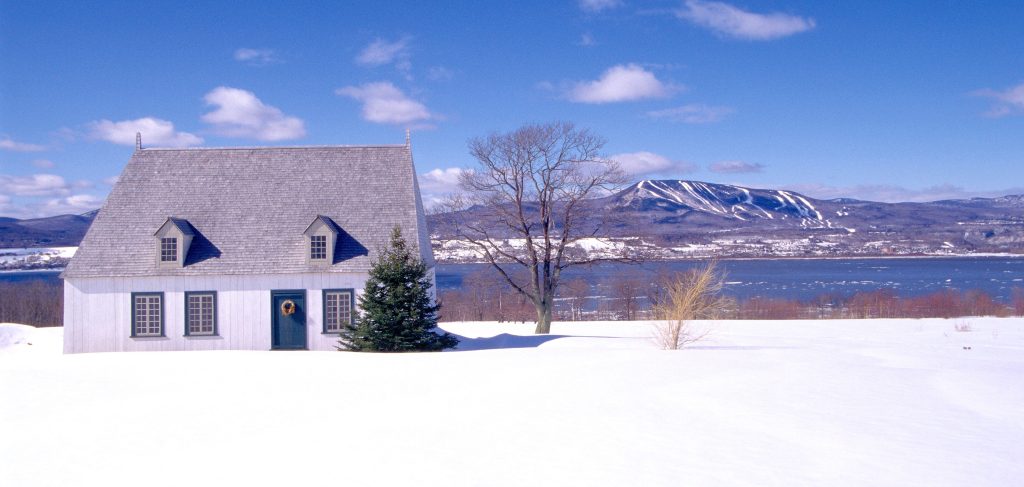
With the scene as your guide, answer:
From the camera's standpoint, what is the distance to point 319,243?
21.9m

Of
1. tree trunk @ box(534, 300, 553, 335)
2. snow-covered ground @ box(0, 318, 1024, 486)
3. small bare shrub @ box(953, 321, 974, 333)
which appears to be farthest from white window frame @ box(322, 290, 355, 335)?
small bare shrub @ box(953, 321, 974, 333)

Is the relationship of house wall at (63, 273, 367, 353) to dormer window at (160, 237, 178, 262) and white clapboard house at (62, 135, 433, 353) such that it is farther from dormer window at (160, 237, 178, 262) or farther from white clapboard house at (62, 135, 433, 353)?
dormer window at (160, 237, 178, 262)

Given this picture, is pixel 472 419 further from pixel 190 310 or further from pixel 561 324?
pixel 561 324

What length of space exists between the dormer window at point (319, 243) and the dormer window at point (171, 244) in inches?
145

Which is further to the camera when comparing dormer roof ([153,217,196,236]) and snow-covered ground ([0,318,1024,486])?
dormer roof ([153,217,196,236])

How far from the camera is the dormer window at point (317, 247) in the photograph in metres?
21.8

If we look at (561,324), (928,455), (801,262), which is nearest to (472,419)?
(928,455)

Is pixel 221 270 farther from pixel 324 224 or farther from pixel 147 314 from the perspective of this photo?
pixel 324 224

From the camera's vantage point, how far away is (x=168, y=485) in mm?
7309

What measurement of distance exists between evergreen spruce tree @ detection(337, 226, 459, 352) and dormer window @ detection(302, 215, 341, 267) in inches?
95.5

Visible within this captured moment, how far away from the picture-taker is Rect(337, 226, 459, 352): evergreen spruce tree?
63.3 ft

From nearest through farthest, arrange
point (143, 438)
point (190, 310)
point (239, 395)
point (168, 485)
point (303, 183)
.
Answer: point (168, 485) → point (143, 438) → point (239, 395) → point (190, 310) → point (303, 183)

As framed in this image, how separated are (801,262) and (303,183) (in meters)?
144

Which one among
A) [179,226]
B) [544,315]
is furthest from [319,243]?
[544,315]
